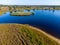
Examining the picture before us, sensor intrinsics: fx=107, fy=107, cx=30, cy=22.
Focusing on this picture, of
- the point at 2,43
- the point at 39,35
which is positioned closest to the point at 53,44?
the point at 39,35

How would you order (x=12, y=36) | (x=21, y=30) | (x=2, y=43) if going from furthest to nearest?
(x=21, y=30)
(x=12, y=36)
(x=2, y=43)

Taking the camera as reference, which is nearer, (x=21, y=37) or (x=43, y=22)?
(x=21, y=37)

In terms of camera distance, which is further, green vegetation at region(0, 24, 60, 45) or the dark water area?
the dark water area

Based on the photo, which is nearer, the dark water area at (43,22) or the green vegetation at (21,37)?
the green vegetation at (21,37)

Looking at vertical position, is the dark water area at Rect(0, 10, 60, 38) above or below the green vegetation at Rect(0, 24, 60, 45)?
below

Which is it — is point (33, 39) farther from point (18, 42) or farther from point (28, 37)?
point (18, 42)

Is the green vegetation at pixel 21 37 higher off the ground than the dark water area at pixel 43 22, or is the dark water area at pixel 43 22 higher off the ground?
the green vegetation at pixel 21 37

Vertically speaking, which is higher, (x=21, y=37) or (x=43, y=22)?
(x=21, y=37)

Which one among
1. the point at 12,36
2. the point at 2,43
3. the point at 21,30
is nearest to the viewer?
the point at 2,43
